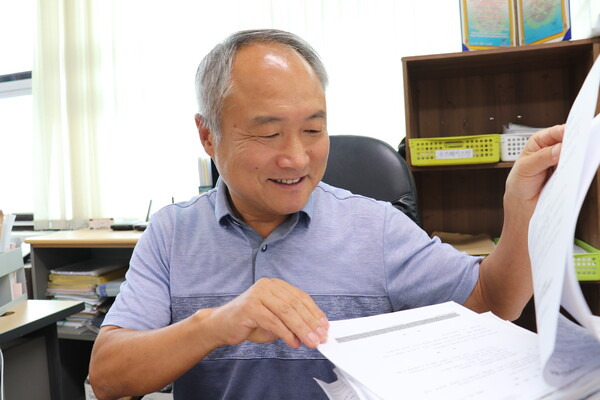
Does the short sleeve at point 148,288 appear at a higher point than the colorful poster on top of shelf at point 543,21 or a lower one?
lower

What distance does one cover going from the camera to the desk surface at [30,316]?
4.07ft

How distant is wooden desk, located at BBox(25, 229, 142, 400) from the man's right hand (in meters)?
1.55

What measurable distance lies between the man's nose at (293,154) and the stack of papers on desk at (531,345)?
0.38 metres

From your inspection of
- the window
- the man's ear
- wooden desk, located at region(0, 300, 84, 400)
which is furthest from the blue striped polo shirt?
the window

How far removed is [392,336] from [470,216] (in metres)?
1.89

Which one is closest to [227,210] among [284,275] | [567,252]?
[284,275]

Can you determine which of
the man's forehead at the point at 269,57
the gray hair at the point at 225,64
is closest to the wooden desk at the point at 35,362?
the gray hair at the point at 225,64

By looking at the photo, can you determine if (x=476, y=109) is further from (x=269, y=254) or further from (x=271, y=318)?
(x=271, y=318)

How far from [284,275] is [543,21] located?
1552mm

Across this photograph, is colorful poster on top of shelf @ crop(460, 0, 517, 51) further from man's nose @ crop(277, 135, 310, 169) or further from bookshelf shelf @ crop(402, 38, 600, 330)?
man's nose @ crop(277, 135, 310, 169)

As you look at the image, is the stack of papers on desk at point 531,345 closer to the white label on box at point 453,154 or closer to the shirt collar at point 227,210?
the shirt collar at point 227,210

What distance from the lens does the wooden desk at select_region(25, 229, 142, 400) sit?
2169mm

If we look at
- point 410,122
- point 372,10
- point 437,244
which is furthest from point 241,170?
point 372,10

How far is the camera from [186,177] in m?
2.82
